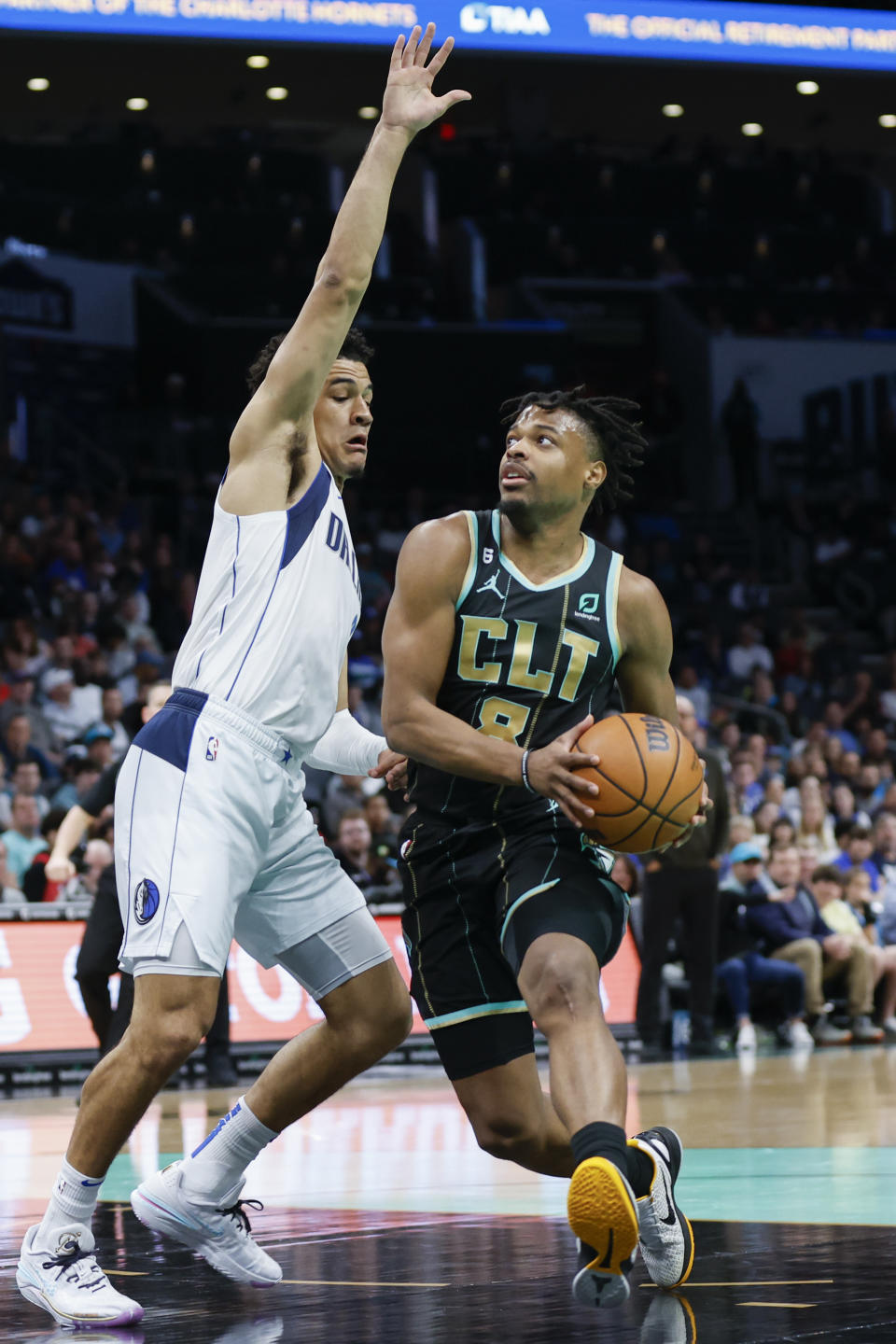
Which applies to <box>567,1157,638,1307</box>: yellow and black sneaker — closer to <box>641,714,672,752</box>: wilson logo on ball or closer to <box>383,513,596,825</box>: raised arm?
<box>383,513,596,825</box>: raised arm

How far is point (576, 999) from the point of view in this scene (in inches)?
156

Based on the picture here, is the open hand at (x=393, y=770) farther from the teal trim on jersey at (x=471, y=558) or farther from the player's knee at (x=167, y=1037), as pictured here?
the player's knee at (x=167, y=1037)

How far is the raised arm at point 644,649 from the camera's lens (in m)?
4.63

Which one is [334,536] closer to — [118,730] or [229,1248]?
[229,1248]

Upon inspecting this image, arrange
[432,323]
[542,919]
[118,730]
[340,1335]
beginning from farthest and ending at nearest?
[432,323]
[118,730]
[542,919]
[340,1335]

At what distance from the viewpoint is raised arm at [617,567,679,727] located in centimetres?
463

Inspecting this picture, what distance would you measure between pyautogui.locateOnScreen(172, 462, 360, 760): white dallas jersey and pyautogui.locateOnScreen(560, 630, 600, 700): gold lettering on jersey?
563 millimetres

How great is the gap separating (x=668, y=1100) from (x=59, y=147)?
19998 mm

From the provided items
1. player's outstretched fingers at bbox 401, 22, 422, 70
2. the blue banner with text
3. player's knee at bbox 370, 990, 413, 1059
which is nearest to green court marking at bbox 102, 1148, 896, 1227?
player's knee at bbox 370, 990, 413, 1059

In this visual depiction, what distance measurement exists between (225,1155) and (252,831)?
84 cm

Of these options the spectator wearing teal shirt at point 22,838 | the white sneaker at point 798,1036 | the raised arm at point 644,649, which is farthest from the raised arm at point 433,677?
the white sneaker at point 798,1036

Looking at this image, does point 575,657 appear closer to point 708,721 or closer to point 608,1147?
point 608,1147

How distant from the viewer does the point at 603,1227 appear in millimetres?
3521

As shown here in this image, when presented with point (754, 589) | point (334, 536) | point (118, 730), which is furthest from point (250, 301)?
point (334, 536)
